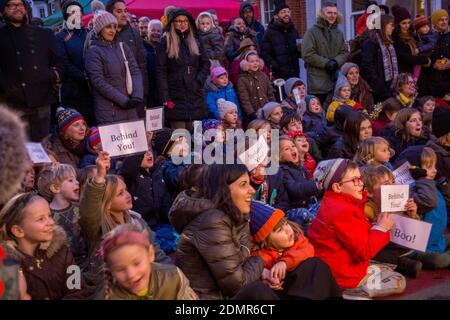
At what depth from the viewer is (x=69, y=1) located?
833cm

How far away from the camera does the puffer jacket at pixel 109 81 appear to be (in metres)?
7.36

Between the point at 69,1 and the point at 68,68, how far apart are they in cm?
106

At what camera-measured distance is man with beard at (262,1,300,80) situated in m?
10.3

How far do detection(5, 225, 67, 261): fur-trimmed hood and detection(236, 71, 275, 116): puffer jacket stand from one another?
5018 mm

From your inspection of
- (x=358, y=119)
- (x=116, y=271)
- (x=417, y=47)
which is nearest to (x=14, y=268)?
(x=116, y=271)

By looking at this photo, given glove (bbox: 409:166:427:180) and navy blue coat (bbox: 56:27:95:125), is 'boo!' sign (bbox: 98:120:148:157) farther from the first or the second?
navy blue coat (bbox: 56:27:95:125)

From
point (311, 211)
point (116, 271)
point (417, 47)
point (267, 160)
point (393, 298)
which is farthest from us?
point (417, 47)

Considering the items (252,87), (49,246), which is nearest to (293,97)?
(252,87)

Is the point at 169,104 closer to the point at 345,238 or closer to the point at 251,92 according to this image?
the point at 251,92

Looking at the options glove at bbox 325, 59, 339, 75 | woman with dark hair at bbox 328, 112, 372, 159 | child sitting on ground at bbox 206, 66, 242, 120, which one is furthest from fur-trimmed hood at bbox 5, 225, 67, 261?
glove at bbox 325, 59, 339, 75

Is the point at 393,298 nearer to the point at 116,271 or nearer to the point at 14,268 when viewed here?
the point at 116,271

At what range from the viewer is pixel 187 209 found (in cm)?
425

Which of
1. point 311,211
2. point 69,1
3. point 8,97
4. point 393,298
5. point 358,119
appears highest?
point 69,1

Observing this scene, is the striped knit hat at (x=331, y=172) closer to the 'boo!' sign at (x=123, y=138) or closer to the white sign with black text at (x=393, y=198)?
the white sign with black text at (x=393, y=198)
